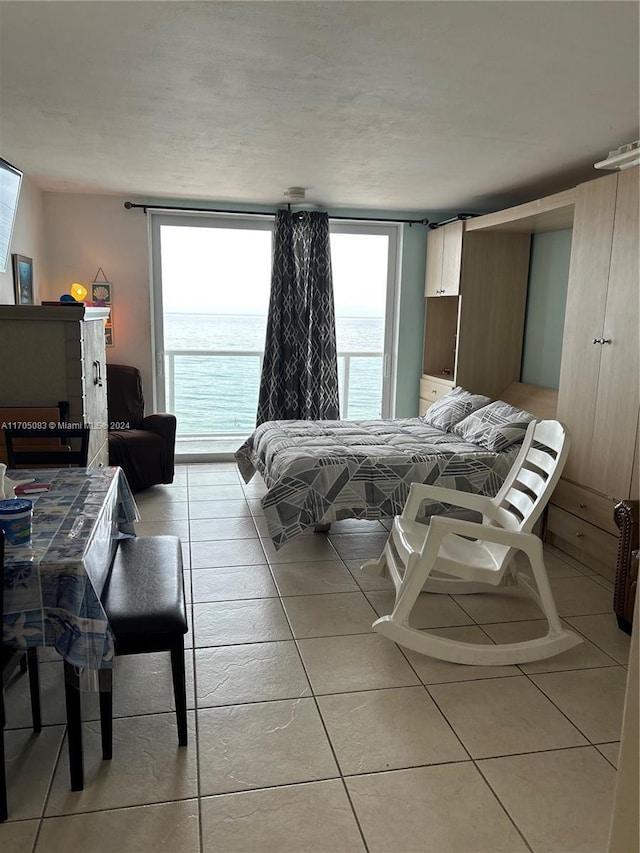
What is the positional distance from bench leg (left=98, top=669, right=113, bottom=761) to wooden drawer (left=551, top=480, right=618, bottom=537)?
2.67 meters

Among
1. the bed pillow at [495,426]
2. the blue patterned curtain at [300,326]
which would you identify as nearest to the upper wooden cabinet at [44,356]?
the blue patterned curtain at [300,326]

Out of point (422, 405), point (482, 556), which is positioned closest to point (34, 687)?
point (482, 556)

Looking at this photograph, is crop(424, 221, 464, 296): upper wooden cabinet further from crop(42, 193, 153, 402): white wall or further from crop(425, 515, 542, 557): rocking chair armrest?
crop(425, 515, 542, 557): rocking chair armrest

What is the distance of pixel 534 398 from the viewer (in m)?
4.84

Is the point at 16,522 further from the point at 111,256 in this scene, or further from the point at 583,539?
the point at 111,256

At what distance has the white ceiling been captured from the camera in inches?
80.1

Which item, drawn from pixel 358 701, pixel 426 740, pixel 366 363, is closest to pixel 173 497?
pixel 366 363

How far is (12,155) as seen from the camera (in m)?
3.93

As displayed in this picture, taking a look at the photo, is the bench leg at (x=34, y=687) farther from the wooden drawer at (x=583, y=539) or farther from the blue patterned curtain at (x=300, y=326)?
the blue patterned curtain at (x=300, y=326)

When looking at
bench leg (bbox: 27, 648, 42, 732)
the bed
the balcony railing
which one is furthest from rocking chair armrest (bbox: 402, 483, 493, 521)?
the balcony railing

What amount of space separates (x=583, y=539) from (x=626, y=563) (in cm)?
78

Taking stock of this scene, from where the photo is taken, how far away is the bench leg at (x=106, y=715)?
1848 mm


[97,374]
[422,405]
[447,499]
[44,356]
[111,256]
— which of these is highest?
[111,256]

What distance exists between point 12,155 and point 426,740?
161 inches
